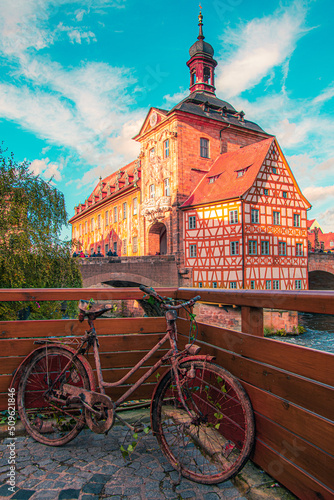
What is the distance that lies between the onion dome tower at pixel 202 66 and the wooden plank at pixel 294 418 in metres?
34.7

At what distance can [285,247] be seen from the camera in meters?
24.3

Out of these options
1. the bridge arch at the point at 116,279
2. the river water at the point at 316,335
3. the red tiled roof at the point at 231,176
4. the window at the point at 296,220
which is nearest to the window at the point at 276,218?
the window at the point at 296,220

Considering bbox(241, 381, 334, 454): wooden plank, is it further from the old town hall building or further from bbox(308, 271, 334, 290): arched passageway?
bbox(308, 271, 334, 290): arched passageway

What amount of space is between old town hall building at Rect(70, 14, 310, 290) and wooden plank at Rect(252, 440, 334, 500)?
790 inches

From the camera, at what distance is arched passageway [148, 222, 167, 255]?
29681mm

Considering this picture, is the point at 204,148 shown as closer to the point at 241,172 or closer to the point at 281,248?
the point at 241,172

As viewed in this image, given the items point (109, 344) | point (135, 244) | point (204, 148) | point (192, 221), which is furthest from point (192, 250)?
point (109, 344)

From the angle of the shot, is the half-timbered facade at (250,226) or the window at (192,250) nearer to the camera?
the half-timbered facade at (250,226)

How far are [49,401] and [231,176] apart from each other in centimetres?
2337

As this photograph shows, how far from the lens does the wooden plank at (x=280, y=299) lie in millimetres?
1828

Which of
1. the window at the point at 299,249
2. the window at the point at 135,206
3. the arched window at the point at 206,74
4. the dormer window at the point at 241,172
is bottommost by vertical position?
the window at the point at 299,249

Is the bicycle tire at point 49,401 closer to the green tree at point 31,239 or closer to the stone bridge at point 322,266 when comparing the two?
the green tree at point 31,239

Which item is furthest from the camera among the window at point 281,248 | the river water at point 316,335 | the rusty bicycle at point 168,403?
the window at point 281,248

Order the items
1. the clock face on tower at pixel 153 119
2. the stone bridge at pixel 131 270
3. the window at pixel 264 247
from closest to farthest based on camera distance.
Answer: the stone bridge at pixel 131 270 < the window at pixel 264 247 < the clock face on tower at pixel 153 119
